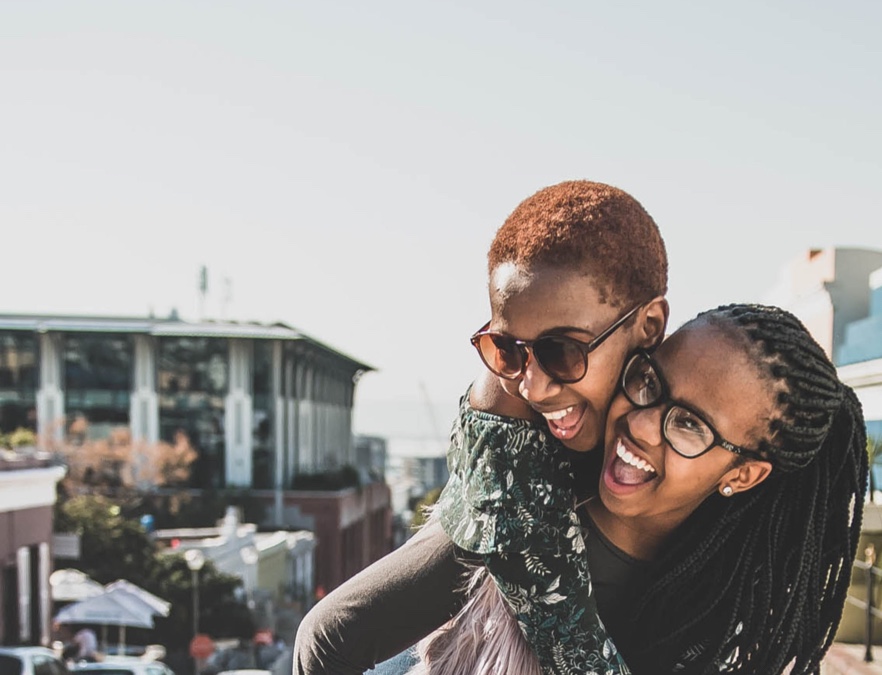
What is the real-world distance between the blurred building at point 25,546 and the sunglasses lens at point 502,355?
1881cm

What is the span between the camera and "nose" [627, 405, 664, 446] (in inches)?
54.2

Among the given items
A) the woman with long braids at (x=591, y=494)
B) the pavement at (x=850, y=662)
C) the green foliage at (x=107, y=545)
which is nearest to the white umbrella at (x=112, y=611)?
the green foliage at (x=107, y=545)

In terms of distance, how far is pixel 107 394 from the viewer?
4638 centimetres

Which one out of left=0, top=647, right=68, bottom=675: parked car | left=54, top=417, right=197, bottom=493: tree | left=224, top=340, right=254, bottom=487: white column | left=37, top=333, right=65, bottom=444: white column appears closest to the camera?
left=0, top=647, right=68, bottom=675: parked car

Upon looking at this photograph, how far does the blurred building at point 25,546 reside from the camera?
1886 centimetres

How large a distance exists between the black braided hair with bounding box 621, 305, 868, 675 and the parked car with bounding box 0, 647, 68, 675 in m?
11.4

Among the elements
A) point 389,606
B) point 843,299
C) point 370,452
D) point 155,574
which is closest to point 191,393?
point 155,574

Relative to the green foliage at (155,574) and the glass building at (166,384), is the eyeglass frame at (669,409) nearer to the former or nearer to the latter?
the green foliage at (155,574)

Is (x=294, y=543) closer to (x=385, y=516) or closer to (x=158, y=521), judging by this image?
(x=158, y=521)

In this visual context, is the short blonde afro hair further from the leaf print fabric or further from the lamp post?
the lamp post

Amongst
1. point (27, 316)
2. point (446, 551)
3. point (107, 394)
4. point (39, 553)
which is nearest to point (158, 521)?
point (107, 394)

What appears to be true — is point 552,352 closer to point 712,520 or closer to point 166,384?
point 712,520

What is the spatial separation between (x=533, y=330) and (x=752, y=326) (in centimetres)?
27

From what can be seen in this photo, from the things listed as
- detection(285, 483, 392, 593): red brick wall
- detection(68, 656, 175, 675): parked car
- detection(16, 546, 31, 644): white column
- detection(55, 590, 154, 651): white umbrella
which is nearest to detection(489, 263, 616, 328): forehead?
detection(68, 656, 175, 675): parked car
